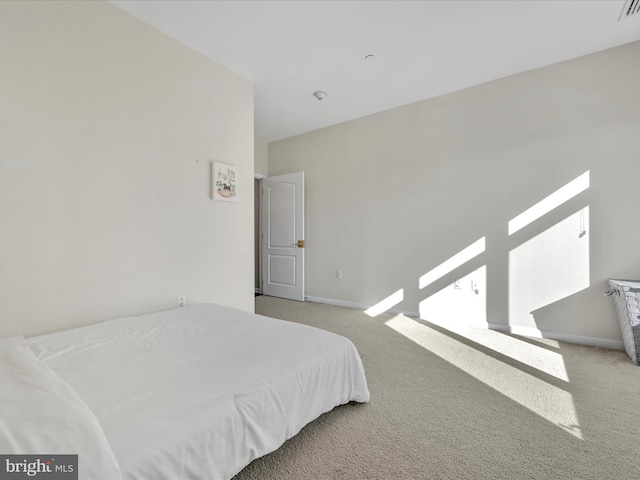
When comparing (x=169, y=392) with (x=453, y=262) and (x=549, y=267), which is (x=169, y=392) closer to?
(x=453, y=262)

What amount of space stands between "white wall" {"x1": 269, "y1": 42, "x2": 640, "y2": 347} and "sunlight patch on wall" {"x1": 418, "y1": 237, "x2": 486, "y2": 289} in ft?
0.15

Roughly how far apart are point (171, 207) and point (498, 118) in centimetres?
352

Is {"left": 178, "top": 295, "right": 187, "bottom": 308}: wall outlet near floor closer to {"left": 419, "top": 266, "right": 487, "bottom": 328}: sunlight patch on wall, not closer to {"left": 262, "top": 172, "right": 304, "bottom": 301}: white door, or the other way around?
{"left": 262, "top": 172, "right": 304, "bottom": 301}: white door

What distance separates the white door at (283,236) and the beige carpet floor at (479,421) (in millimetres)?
2300

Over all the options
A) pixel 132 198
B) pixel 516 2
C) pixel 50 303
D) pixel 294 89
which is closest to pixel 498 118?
pixel 516 2

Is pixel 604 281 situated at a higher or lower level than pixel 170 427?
higher

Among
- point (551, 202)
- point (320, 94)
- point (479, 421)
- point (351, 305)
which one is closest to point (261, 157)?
point (320, 94)

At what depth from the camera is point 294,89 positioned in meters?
3.43

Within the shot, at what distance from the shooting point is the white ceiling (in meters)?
2.22

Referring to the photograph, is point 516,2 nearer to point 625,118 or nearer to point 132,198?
point 625,118

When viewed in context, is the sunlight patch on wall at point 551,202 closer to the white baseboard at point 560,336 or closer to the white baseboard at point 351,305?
the white baseboard at point 560,336

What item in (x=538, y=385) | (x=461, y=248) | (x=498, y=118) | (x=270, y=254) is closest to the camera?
(x=538, y=385)

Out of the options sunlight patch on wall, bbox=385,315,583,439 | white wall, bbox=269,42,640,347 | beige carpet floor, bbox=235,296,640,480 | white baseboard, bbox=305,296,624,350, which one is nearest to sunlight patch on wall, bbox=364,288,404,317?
white wall, bbox=269,42,640,347

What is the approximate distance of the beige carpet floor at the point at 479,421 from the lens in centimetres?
133
